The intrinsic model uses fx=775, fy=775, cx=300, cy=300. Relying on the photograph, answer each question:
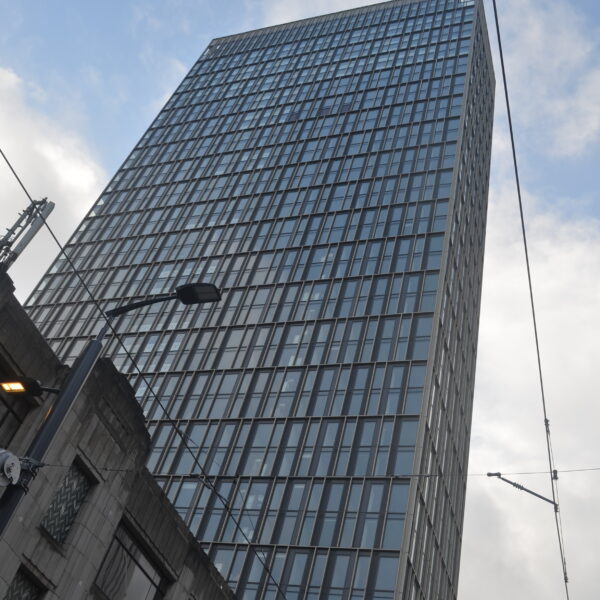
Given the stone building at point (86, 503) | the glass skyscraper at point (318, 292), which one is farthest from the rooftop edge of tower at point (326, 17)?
the stone building at point (86, 503)

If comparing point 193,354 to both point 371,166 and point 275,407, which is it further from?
point 371,166

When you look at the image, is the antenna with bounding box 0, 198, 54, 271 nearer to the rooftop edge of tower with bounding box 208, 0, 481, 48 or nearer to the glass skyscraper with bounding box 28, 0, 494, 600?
the glass skyscraper with bounding box 28, 0, 494, 600

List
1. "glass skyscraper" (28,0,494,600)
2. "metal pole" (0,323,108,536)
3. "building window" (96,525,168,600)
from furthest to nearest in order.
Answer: "glass skyscraper" (28,0,494,600) → "building window" (96,525,168,600) → "metal pole" (0,323,108,536)

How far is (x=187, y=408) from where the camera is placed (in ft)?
211

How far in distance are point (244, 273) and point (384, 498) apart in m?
30.3

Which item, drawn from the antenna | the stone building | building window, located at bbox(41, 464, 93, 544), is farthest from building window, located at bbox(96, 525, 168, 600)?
the antenna

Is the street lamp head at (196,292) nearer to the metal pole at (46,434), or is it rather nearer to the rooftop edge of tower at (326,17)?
the metal pole at (46,434)

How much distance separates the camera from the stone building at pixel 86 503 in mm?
19750

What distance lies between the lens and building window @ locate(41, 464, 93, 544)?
68.2 feet

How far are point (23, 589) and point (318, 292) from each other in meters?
51.6

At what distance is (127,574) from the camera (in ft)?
77.6

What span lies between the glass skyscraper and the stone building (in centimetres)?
2717

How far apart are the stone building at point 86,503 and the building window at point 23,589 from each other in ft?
0.08

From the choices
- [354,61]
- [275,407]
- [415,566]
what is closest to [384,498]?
[415,566]
